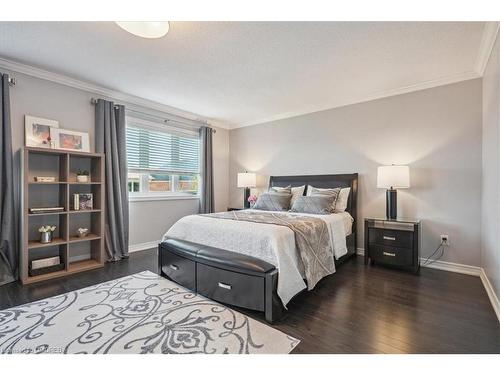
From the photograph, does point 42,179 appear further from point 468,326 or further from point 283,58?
point 468,326

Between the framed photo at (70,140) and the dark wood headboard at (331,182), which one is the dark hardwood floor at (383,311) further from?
the framed photo at (70,140)

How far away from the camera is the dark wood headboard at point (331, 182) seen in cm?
363

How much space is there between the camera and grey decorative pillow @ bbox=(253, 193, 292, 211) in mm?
3688

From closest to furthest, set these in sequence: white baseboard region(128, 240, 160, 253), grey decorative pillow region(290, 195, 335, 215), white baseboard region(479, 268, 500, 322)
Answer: white baseboard region(479, 268, 500, 322)
grey decorative pillow region(290, 195, 335, 215)
white baseboard region(128, 240, 160, 253)

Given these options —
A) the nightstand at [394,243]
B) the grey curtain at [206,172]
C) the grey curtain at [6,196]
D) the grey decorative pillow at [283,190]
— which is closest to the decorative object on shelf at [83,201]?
the grey curtain at [6,196]

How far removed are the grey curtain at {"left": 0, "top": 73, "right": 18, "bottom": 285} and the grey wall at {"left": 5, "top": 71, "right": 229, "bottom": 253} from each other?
0.39ft

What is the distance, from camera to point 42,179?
2.76 metres

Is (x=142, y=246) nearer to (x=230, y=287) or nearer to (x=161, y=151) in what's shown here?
(x=161, y=151)

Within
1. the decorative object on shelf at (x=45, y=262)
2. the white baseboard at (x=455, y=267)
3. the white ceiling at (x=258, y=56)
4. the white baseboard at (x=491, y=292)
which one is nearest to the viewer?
the white baseboard at (x=491, y=292)

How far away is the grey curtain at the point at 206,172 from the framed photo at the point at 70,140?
6.48 feet

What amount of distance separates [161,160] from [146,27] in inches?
104

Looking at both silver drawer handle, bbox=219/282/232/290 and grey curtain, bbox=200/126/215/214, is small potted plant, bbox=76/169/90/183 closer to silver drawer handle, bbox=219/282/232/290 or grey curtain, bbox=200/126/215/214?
grey curtain, bbox=200/126/215/214

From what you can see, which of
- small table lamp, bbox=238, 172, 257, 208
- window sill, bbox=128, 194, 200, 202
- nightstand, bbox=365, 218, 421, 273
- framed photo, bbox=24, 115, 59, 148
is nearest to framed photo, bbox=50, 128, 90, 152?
framed photo, bbox=24, 115, 59, 148
